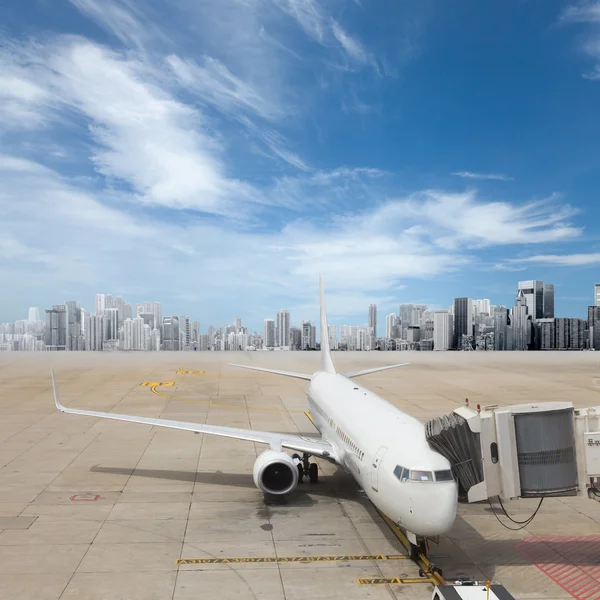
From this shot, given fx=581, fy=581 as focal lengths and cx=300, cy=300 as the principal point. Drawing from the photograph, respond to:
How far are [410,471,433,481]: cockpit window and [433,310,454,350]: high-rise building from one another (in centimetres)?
17317

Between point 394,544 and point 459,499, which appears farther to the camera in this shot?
point 394,544

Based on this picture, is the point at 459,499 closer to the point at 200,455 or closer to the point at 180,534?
the point at 180,534

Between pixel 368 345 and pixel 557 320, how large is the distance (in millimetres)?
60803

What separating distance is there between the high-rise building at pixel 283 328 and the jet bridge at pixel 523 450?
529ft

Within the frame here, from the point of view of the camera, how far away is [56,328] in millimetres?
168125

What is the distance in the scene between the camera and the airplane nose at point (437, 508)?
48.0ft

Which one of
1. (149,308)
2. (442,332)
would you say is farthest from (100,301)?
(442,332)

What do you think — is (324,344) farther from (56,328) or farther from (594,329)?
(594,329)

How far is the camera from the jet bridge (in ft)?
51.9

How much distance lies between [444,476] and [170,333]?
172 m

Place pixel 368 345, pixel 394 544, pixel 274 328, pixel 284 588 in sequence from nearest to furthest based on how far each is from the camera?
pixel 284 588 → pixel 394 544 → pixel 274 328 → pixel 368 345

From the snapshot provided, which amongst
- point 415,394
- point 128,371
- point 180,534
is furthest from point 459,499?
point 128,371

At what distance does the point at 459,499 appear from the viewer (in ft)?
51.1

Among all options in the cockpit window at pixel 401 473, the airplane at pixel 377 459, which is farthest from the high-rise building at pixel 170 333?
the cockpit window at pixel 401 473
